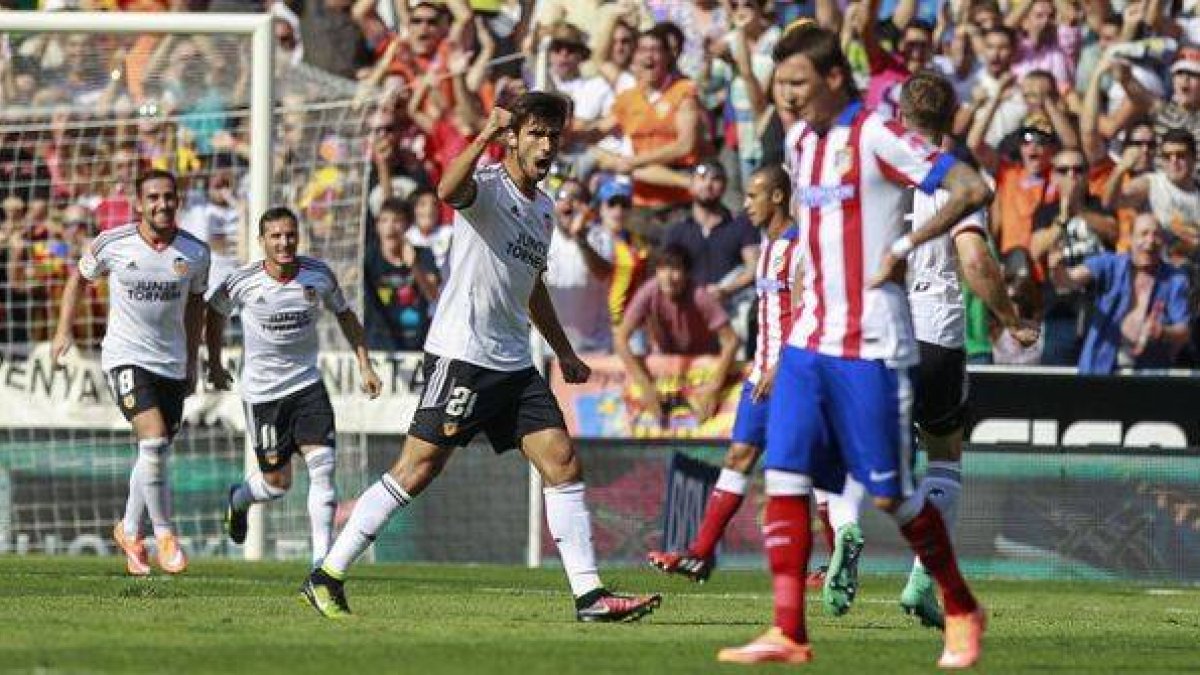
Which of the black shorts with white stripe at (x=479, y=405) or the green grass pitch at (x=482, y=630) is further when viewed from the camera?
the black shorts with white stripe at (x=479, y=405)

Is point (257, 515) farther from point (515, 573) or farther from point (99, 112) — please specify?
point (99, 112)

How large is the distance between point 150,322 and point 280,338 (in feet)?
3.08

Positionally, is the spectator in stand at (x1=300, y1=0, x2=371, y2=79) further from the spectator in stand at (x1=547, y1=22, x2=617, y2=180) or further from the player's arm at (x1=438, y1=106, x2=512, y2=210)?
the player's arm at (x1=438, y1=106, x2=512, y2=210)

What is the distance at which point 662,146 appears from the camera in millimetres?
20969

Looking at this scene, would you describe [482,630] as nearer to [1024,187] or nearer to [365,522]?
[365,522]

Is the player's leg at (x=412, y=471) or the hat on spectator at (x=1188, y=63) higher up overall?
the hat on spectator at (x=1188, y=63)

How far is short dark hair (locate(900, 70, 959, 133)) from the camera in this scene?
1156 centimetres

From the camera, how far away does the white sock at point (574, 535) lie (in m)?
11.6

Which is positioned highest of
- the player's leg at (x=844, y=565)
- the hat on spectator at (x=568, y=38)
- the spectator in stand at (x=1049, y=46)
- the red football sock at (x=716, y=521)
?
the spectator in stand at (x=1049, y=46)

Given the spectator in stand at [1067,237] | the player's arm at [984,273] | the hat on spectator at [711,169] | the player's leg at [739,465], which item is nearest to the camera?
the player's arm at [984,273]

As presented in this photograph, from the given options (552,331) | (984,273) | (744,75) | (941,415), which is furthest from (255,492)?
(984,273)

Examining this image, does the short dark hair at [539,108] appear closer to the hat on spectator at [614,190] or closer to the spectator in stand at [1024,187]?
the spectator in stand at [1024,187]

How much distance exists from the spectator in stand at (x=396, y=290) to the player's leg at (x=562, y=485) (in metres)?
9.19

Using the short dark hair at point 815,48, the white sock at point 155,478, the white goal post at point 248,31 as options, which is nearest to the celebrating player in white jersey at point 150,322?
the white sock at point 155,478
